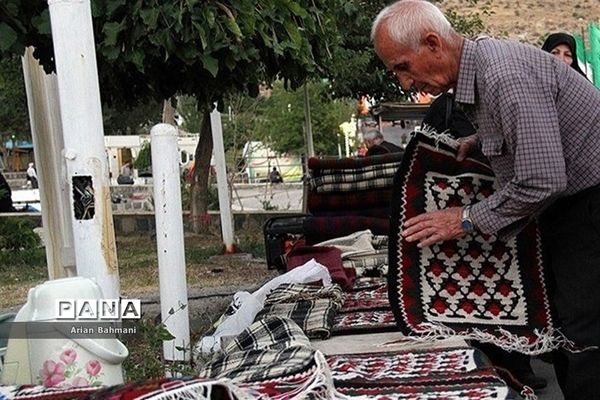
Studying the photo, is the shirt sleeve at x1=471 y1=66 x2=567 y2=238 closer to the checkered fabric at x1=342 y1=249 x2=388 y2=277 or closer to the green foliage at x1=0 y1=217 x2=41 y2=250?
the checkered fabric at x1=342 y1=249 x2=388 y2=277

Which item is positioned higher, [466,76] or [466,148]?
[466,76]

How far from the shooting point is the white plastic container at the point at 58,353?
7.50 feet

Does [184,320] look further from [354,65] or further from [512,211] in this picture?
[354,65]

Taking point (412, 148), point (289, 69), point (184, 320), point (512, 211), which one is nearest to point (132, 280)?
point (289, 69)

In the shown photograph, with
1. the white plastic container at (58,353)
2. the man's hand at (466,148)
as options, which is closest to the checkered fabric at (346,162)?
the man's hand at (466,148)

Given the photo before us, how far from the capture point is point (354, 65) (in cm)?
1044

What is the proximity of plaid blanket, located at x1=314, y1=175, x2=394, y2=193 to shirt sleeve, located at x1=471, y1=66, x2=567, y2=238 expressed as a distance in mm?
3180

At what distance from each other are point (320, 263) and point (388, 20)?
2091mm

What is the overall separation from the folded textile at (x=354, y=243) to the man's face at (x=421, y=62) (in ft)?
7.35

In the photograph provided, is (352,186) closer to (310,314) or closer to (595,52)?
(310,314)

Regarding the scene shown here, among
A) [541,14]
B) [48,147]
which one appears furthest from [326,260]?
[541,14]

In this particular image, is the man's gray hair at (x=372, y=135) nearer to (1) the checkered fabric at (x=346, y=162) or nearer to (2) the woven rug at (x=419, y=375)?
(1) the checkered fabric at (x=346, y=162)

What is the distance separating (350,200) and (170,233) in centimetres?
238

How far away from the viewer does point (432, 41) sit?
257cm
